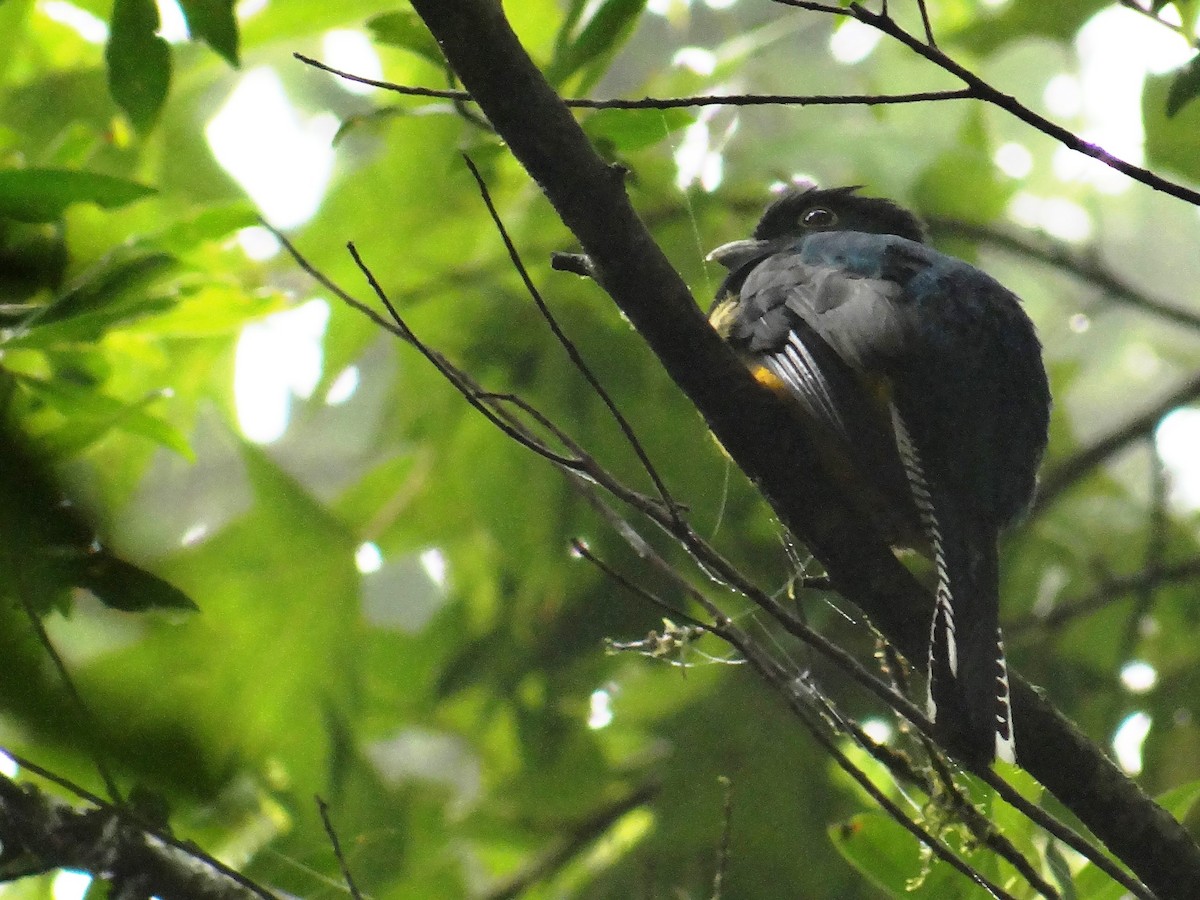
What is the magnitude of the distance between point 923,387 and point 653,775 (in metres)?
1.86

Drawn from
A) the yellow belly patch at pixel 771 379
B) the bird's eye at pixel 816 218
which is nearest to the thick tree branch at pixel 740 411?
the yellow belly patch at pixel 771 379

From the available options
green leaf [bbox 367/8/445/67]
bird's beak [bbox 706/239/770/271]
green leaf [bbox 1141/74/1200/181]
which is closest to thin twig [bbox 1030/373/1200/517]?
bird's beak [bbox 706/239/770/271]

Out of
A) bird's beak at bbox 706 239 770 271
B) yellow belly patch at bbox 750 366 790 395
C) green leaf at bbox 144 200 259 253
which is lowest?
yellow belly patch at bbox 750 366 790 395

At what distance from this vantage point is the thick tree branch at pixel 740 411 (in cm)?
177

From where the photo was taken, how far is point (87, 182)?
236 cm

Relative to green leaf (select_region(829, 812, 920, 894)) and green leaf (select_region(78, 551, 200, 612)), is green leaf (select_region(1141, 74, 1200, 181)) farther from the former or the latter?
green leaf (select_region(78, 551, 200, 612))

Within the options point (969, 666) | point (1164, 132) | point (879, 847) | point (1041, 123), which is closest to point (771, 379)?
point (969, 666)

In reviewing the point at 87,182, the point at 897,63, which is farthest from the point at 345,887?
the point at 897,63

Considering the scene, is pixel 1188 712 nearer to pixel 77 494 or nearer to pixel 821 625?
pixel 821 625

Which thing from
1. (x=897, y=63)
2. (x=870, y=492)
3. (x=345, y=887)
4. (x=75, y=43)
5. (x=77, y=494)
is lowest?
(x=345, y=887)

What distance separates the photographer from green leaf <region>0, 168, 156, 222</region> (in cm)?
232

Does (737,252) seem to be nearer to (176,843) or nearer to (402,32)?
(402,32)

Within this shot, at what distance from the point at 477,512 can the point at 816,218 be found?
1278mm

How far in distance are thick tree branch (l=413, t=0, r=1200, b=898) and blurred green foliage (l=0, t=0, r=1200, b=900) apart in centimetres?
76
